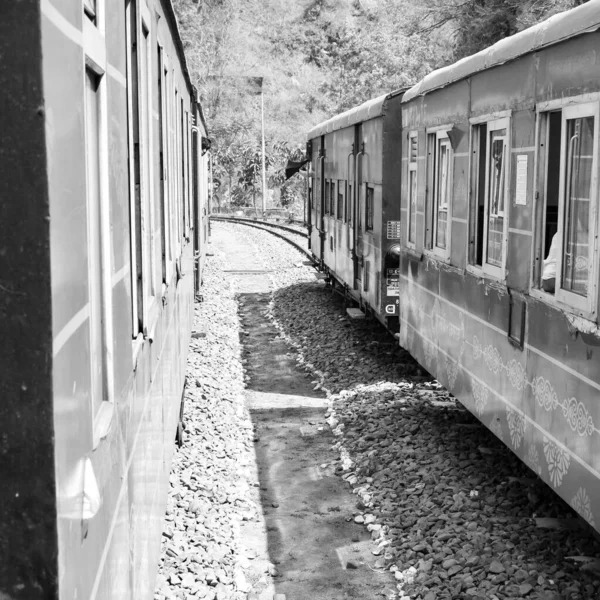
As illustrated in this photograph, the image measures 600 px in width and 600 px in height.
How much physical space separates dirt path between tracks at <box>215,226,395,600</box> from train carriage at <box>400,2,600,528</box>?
1214mm

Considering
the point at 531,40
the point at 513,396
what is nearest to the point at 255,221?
the point at 513,396

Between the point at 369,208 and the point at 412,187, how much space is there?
2.95 meters

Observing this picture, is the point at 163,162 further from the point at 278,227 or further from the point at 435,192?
the point at 278,227

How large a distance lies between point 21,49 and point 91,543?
1.05 meters

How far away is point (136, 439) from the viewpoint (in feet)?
10.8

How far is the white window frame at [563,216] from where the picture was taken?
4.25m

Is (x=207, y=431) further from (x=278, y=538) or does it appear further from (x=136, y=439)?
(x=136, y=439)

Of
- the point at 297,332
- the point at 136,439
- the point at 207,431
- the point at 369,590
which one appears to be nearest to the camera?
the point at 136,439

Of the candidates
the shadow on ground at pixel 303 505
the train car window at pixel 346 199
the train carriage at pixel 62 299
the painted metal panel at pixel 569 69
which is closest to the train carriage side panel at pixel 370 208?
the train car window at pixel 346 199

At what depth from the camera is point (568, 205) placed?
4.64 m

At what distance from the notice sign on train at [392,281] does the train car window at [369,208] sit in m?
1.02

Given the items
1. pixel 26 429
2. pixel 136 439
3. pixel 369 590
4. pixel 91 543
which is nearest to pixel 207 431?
pixel 369 590

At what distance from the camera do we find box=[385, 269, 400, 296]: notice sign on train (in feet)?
36.2

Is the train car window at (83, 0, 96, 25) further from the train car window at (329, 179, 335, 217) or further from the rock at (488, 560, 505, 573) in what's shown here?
the train car window at (329, 179, 335, 217)
